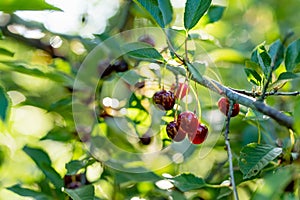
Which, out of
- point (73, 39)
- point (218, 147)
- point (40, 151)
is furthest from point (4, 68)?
point (218, 147)

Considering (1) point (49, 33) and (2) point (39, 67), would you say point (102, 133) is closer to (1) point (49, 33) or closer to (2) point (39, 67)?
(2) point (39, 67)

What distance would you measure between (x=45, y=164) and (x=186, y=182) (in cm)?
42

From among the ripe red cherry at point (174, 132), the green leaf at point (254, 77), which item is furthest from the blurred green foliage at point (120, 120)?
the ripe red cherry at point (174, 132)

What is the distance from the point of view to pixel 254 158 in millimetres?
1140

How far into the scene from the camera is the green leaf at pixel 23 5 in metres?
1.22

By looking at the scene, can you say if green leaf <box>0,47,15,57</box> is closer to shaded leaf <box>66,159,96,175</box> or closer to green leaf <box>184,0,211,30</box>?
shaded leaf <box>66,159,96,175</box>

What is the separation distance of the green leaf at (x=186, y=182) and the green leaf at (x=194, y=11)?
1.19ft

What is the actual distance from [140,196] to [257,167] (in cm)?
46

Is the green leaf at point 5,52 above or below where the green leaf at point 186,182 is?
above

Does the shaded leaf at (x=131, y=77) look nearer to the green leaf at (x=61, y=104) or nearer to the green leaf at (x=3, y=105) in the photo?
the green leaf at (x=61, y=104)

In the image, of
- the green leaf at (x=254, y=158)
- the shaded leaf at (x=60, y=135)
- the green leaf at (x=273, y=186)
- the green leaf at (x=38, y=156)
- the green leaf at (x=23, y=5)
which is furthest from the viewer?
the shaded leaf at (x=60, y=135)

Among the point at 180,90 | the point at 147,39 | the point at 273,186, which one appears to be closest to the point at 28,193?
the point at 180,90

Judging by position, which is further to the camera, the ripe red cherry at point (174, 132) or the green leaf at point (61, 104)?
the green leaf at point (61, 104)

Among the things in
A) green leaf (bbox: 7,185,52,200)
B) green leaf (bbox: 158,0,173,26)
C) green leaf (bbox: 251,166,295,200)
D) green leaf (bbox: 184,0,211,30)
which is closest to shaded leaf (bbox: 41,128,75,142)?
green leaf (bbox: 7,185,52,200)
